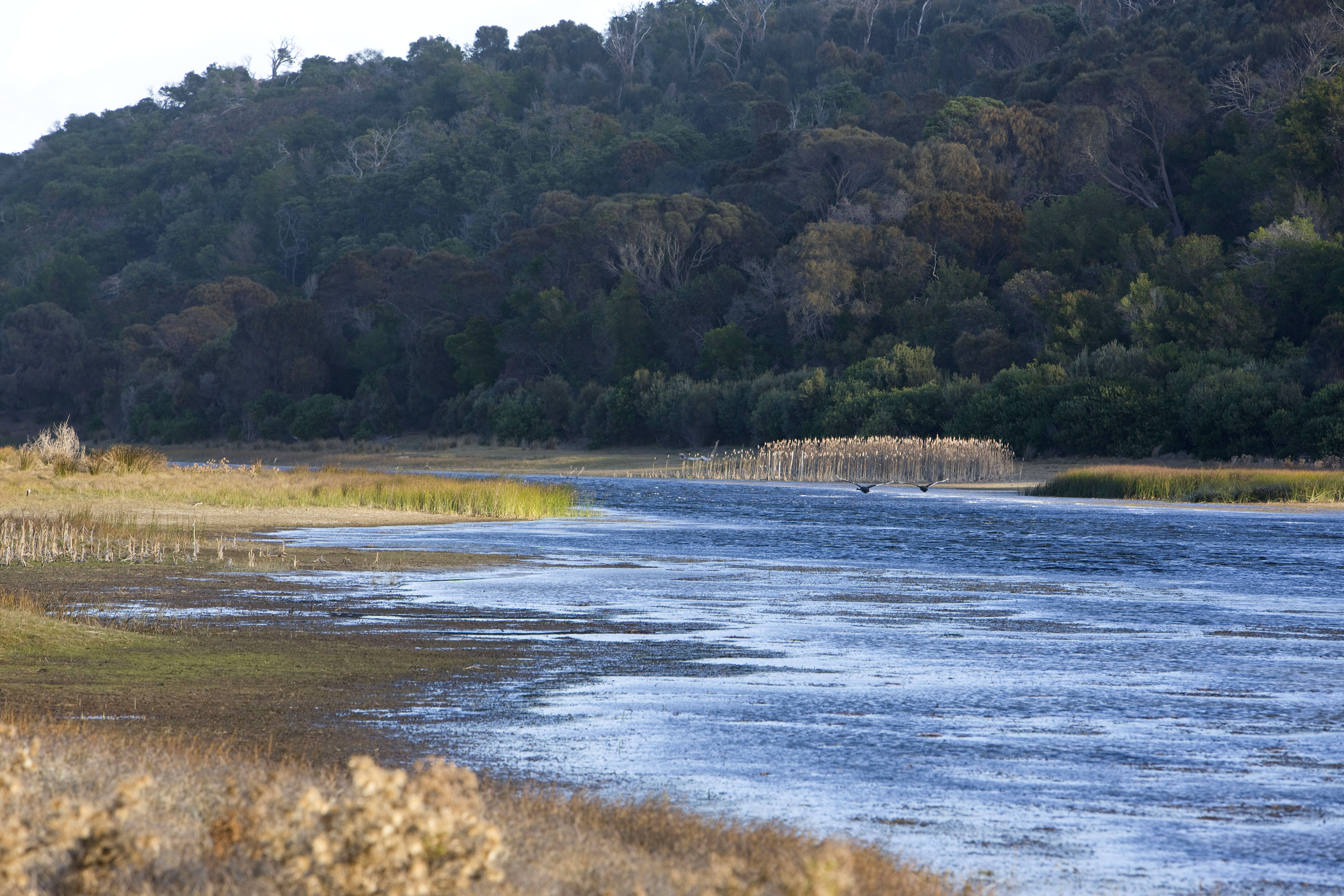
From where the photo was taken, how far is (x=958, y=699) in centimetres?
1321

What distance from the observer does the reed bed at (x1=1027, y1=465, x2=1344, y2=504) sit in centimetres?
4306

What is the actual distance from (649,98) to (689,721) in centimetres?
13380

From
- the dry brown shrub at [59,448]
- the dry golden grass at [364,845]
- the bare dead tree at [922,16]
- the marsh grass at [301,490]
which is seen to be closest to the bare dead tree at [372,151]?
the bare dead tree at [922,16]

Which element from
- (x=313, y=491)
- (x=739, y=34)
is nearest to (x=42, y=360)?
(x=739, y=34)

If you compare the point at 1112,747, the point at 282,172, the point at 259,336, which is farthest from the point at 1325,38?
the point at 282,172

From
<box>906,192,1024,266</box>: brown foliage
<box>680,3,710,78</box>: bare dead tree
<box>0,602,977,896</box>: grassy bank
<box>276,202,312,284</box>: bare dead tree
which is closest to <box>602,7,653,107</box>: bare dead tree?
<box>680,3,710,78</box>: bare dead tree

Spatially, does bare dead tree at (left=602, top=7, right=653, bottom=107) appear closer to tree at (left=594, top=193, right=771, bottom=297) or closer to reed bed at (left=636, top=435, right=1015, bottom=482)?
tree at (left=594, top=193, right=771, bottom=297)

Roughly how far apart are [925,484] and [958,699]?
41605 mm

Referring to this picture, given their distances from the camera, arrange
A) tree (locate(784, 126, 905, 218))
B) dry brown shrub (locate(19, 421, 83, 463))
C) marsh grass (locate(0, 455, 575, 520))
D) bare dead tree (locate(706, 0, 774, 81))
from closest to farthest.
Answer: marsh grass (locate(0, 455, 575, 520)) → dry brown shrub (locate(19, 421, 83, 463)) → tree (locate(784, 126, 905, 218)) → bare dead tree (locate(706, 0, 774, 81))

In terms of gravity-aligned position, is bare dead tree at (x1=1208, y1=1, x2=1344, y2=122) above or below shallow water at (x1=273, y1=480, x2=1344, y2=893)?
above

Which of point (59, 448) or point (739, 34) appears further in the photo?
point (739, 34)

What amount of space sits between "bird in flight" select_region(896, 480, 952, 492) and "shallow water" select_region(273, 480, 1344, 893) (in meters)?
24.7

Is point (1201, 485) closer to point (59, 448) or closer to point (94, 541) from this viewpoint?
point (59, 448)

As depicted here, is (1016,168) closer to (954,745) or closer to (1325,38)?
(1325,38)
